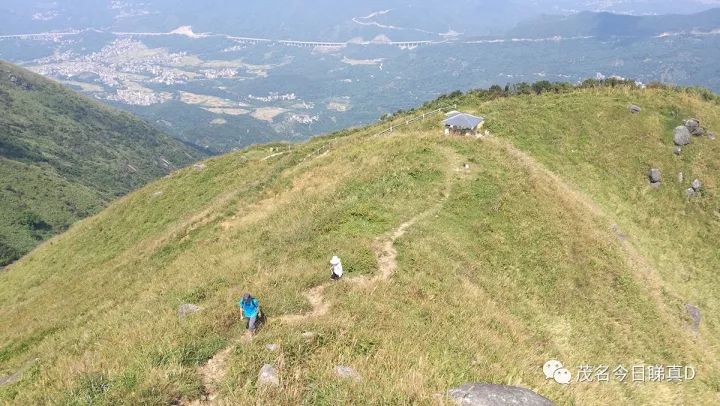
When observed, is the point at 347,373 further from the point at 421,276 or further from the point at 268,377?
the point at 421,276

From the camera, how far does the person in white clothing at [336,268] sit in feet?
55.7

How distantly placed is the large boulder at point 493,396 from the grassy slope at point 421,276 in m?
0.59

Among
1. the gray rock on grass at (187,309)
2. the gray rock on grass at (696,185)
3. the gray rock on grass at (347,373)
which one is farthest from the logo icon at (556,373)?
the gray rock on grass at (696,185)

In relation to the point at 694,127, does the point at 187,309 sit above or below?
above

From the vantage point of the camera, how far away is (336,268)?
55.9ft

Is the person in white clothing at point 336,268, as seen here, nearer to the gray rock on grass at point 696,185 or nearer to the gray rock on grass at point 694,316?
the gray rock on grass at point 694,316

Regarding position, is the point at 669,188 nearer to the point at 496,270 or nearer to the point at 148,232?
the point at 496,270

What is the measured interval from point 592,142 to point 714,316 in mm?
18988

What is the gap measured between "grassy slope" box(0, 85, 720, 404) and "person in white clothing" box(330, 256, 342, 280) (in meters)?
0.58

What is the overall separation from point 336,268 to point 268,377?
7.07 metres

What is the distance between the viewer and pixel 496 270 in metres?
21.0

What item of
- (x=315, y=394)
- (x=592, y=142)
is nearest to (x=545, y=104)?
(x=592, y=142)

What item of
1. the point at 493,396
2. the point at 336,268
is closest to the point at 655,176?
the point at 336,268

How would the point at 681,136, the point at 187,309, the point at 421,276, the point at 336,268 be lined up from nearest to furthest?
the point at 187,309 → the point at 336,268 → the point at 421,276 → the point at 681,136
